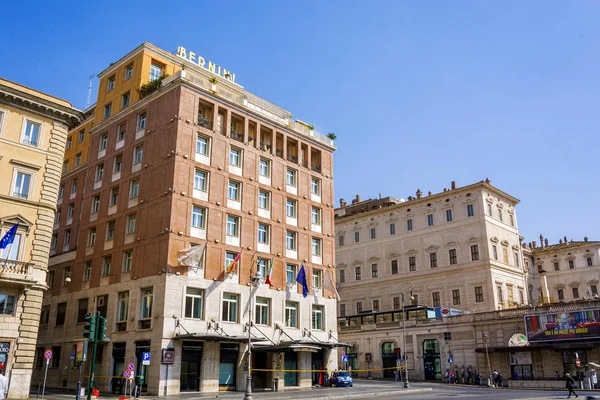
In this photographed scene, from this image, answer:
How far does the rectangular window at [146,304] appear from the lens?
40.8m

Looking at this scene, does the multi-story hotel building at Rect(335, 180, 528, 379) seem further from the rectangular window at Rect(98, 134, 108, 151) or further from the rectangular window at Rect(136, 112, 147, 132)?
the rectangular window at Rect(98, 134, 108, 151)

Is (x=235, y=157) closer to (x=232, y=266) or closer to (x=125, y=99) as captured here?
(x=232, y=266)

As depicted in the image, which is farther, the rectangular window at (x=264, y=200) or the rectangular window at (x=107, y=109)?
the rectangular window at (x=107, y=109)

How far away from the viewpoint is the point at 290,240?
50.6 m

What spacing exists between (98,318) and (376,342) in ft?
168

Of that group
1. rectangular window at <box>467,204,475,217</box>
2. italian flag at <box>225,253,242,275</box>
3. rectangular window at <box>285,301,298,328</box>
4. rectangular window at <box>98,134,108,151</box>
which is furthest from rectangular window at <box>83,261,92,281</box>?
rectangular window at <box>467,204,475,217</box>

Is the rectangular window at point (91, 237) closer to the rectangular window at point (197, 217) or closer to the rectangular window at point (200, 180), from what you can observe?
the rectangular window at point (197, 217)

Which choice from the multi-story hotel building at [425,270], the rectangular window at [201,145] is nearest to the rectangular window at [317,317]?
the multi-story hotel building at [425,270]

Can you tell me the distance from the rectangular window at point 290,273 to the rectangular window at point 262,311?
3.27 metres

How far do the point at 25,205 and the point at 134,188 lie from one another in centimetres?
1308

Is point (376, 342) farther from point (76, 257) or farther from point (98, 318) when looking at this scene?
point (98, 318)

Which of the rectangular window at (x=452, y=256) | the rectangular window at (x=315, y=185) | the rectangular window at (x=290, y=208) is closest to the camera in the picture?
the rectangular window at (x=290, y=208)

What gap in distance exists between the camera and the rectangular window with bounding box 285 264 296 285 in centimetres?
4878

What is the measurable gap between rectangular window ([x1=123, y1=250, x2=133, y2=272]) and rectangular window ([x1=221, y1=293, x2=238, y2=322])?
7845mm
